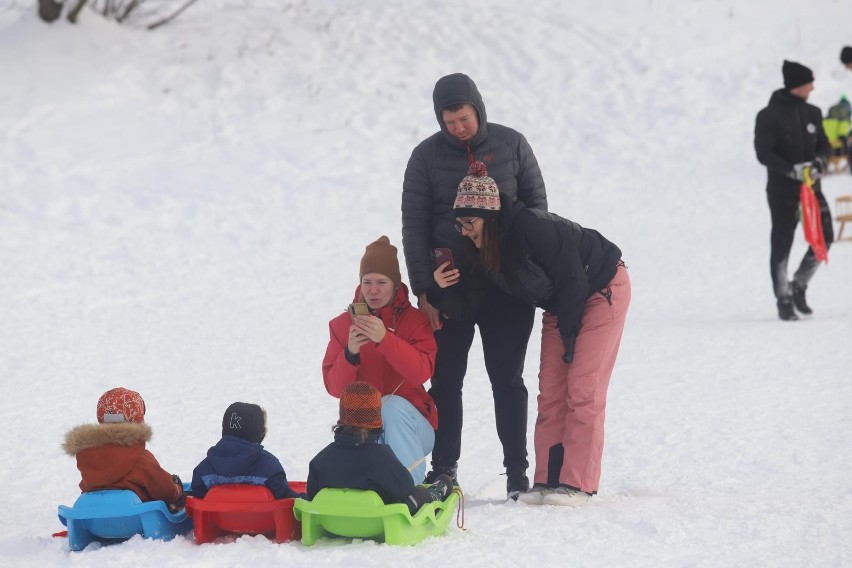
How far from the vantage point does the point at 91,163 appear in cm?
1245

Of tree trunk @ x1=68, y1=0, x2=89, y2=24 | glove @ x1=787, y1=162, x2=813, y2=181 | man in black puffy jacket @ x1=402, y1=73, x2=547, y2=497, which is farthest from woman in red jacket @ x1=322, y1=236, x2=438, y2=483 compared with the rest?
tree trunk @ x1=68, y1=0, x2=89, y2=24

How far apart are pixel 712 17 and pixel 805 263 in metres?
10.5

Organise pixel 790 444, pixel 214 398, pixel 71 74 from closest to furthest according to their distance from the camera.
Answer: pixel 790 444 < pixel 214 398 < pixel 71 74

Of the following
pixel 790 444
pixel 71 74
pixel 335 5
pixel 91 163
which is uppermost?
pixel 335 5

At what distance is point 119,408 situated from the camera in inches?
175

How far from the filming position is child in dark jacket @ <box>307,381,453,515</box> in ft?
13.7

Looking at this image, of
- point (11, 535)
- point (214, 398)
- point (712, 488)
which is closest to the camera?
point (11, 535)

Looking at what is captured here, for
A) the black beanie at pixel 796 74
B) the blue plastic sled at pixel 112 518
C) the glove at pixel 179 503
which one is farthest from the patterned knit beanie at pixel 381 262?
the black beanie at pixel 796 74

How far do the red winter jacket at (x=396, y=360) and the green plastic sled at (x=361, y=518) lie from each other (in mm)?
615

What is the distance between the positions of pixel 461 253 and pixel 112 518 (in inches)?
66.6

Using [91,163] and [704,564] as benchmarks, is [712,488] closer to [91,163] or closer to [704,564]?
[704,564]

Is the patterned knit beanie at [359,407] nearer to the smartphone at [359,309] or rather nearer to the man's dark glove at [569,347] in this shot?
the smartphone at [359,309]

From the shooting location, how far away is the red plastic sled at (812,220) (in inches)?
340

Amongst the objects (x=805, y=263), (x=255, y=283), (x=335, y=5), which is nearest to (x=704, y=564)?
(x=805, y=263)
